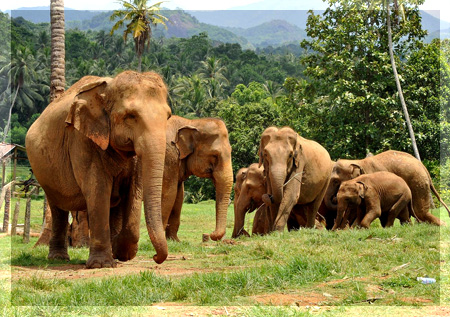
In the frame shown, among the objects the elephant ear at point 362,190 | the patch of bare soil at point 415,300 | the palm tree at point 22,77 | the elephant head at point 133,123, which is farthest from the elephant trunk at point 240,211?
the palm tree at point 22,77

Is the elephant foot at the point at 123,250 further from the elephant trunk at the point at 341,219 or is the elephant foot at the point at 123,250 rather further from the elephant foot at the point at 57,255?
the elephant trunk at the point at 341,219

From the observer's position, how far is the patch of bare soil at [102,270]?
8.04m

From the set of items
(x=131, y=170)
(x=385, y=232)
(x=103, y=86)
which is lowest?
(x=385, y=232)

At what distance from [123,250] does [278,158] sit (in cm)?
496

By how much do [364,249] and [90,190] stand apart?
13.4 ft

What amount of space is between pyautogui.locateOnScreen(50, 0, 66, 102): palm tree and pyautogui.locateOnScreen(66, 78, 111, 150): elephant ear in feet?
18.4

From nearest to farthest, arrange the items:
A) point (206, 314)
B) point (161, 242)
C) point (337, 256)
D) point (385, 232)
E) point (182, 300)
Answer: point (206, 314)
point (182, 300)
point (161, 242)
point (337, 256)
point (385, 232)

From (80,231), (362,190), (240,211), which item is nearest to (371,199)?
(362,190)

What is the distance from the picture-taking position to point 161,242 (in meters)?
7.71

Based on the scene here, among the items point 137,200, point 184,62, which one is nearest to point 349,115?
point 137,200

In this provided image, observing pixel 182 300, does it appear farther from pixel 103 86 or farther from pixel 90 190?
pixel 103 86

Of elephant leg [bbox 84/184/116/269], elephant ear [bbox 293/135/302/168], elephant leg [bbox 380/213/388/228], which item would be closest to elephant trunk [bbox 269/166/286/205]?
elephant ear [bbox 293/135/302/168]

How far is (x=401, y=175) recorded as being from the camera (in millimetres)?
Result: 17453

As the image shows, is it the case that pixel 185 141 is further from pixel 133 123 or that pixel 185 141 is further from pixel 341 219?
pixel 133 123
